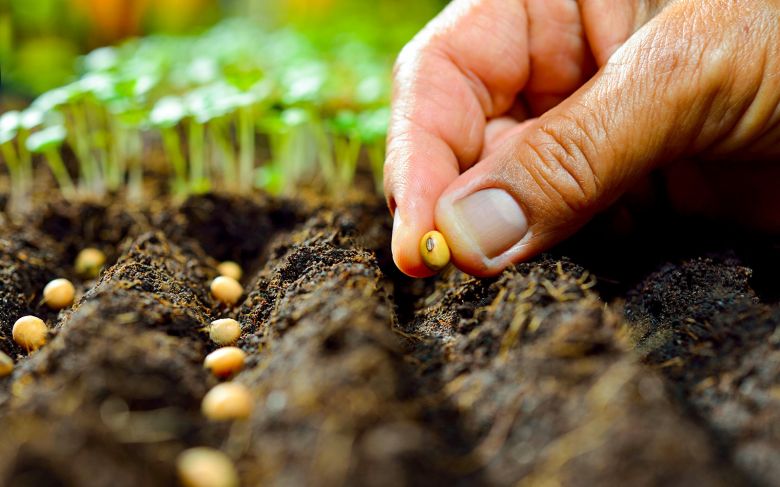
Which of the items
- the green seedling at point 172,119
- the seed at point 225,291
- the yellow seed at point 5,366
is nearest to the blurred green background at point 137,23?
the green seedling at point 172,119

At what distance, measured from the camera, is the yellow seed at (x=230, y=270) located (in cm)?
167

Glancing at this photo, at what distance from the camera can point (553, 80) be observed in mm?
1831

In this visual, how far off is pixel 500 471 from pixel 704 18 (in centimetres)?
97

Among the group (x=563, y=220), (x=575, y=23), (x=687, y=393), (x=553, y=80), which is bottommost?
(x=687, y=393)

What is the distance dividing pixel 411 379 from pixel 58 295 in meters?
0.96

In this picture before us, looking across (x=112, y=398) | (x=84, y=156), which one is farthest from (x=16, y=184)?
(x=112, y=398)

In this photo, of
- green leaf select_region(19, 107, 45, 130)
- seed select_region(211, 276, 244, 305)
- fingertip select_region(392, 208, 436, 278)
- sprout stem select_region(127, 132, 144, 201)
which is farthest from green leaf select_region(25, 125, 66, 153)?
fingertip select_region(392, 208, 436, 278)

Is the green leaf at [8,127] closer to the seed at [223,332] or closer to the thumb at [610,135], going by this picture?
the seed at [223,332]

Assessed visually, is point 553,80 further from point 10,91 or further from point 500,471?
point 10,91

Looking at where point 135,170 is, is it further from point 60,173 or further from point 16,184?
point 16,184

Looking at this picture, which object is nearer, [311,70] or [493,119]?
[493,119]

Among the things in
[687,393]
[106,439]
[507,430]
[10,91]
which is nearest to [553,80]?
[687,393]

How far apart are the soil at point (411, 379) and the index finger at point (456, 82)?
0.31m

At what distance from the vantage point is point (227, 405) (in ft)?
3.09
